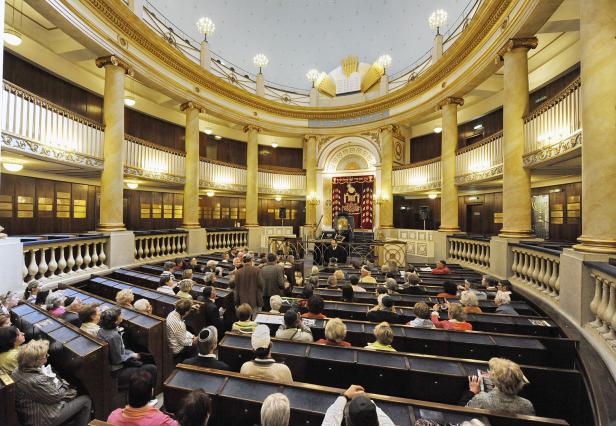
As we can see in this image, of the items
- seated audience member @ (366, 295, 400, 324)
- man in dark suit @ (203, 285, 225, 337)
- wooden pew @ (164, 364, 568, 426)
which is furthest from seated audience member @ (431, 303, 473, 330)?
man in dark suit @ (203, 285, 225, 337)

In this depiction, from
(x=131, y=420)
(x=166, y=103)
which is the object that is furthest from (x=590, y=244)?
(x=166, y=103)

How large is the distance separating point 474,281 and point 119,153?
10.8 meters

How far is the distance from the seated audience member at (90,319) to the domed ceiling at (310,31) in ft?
45.9

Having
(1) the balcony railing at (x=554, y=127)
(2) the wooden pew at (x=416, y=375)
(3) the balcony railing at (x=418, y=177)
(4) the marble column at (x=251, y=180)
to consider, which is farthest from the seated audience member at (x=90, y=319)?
(3) the balcony railing at (x=418, y=177)

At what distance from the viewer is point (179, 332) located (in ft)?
12.7

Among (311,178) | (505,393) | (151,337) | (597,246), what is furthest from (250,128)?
(505,393)

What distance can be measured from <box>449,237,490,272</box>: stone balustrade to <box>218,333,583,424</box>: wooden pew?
240 inches

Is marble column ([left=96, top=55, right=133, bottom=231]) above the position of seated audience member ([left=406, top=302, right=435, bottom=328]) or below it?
above

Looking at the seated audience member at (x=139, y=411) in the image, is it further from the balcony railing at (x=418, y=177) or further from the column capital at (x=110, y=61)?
the balcony railing at (x=418, y=177)

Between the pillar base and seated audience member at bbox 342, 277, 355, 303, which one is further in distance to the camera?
seated audience member at bbox 342, 277, 355, 303

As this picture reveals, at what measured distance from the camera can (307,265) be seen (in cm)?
1209

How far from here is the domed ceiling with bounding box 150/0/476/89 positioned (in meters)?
14.0

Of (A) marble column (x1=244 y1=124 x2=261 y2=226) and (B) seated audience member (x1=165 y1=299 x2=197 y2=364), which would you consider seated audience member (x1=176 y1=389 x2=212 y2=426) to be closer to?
(B) seated audience member (x1=165 y1=299 x2=197 y2=364)

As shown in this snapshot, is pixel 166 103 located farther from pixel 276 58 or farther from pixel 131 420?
pixel 131 420
